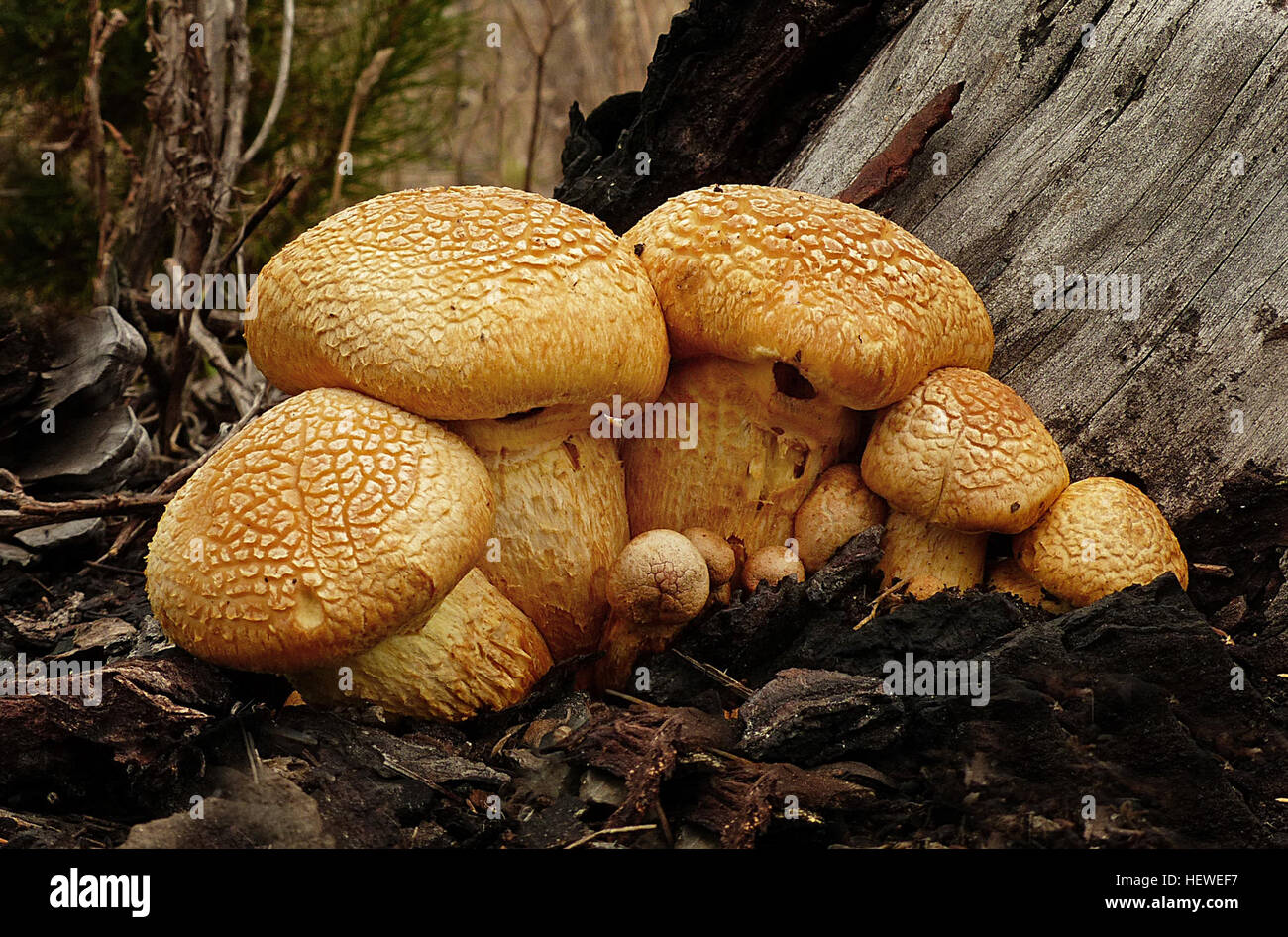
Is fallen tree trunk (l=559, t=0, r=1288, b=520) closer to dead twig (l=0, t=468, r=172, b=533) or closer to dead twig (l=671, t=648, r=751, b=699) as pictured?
dead twig (l=671, t=648, r=751, b=699)

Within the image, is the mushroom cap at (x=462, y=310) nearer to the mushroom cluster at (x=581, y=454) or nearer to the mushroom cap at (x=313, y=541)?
the mushroom cluster at (x=581, y=454)

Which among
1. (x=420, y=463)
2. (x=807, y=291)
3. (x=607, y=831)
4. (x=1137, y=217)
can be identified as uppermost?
(x=1137, y=217)

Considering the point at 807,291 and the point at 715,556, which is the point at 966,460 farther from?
the point at 715,556

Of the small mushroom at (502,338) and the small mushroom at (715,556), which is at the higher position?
the small mushroom at (502,338)

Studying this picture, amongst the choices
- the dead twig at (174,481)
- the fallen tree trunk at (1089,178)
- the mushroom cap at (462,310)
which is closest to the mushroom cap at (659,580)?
the mushroom cap at (462,310)

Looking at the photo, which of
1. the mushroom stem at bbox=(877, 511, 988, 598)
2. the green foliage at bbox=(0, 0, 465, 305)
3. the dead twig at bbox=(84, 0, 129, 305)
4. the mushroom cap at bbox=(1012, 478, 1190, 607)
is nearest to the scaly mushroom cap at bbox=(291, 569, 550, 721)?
the mushroom stem at bbox=(877, 511, 988, 598)

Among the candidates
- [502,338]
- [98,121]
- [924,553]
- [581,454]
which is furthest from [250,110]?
[924,553]
